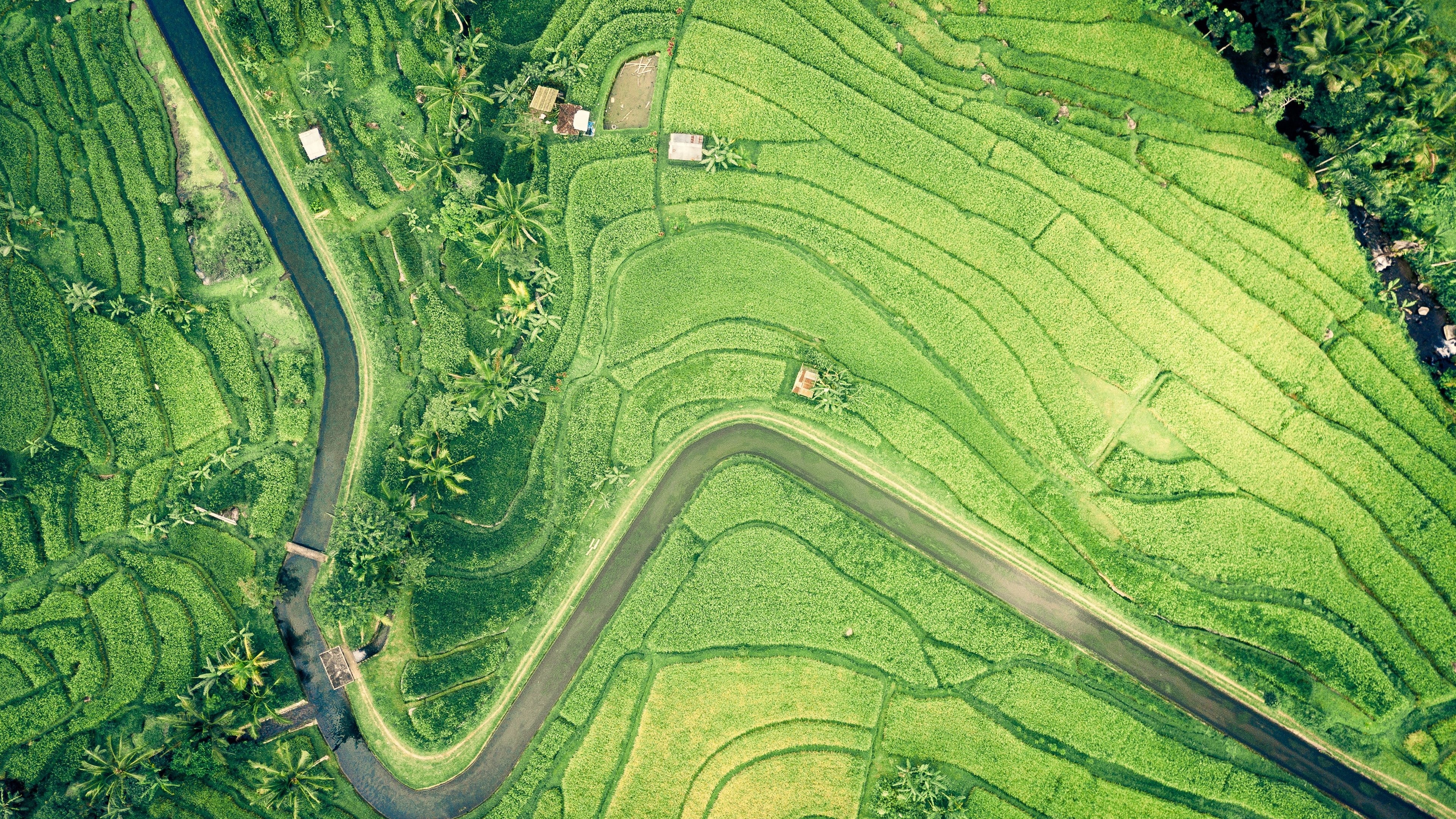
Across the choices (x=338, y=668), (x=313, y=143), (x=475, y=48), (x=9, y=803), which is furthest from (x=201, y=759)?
(x=475, y=48)

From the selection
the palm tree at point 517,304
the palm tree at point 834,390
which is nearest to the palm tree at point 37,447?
the palm tree at point 517,304

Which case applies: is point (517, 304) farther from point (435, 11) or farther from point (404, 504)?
point (435, 11)

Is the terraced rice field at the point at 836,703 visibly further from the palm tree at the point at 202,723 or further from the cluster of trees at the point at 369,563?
the palm tree at the point at 202,723

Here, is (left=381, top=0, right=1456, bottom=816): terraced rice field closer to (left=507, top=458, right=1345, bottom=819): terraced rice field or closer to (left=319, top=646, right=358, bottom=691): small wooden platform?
(left=507, top=458, right=1345, bottom=819): terraced rice field

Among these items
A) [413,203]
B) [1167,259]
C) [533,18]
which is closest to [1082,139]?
[1167,259]

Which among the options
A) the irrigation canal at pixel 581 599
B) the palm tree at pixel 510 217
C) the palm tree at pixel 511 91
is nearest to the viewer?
the palm tree at pixel 510 217

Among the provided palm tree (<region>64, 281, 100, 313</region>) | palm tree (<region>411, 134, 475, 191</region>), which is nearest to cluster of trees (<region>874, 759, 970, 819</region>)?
palm tree (<region>411, 134, 475, 191</region>)
